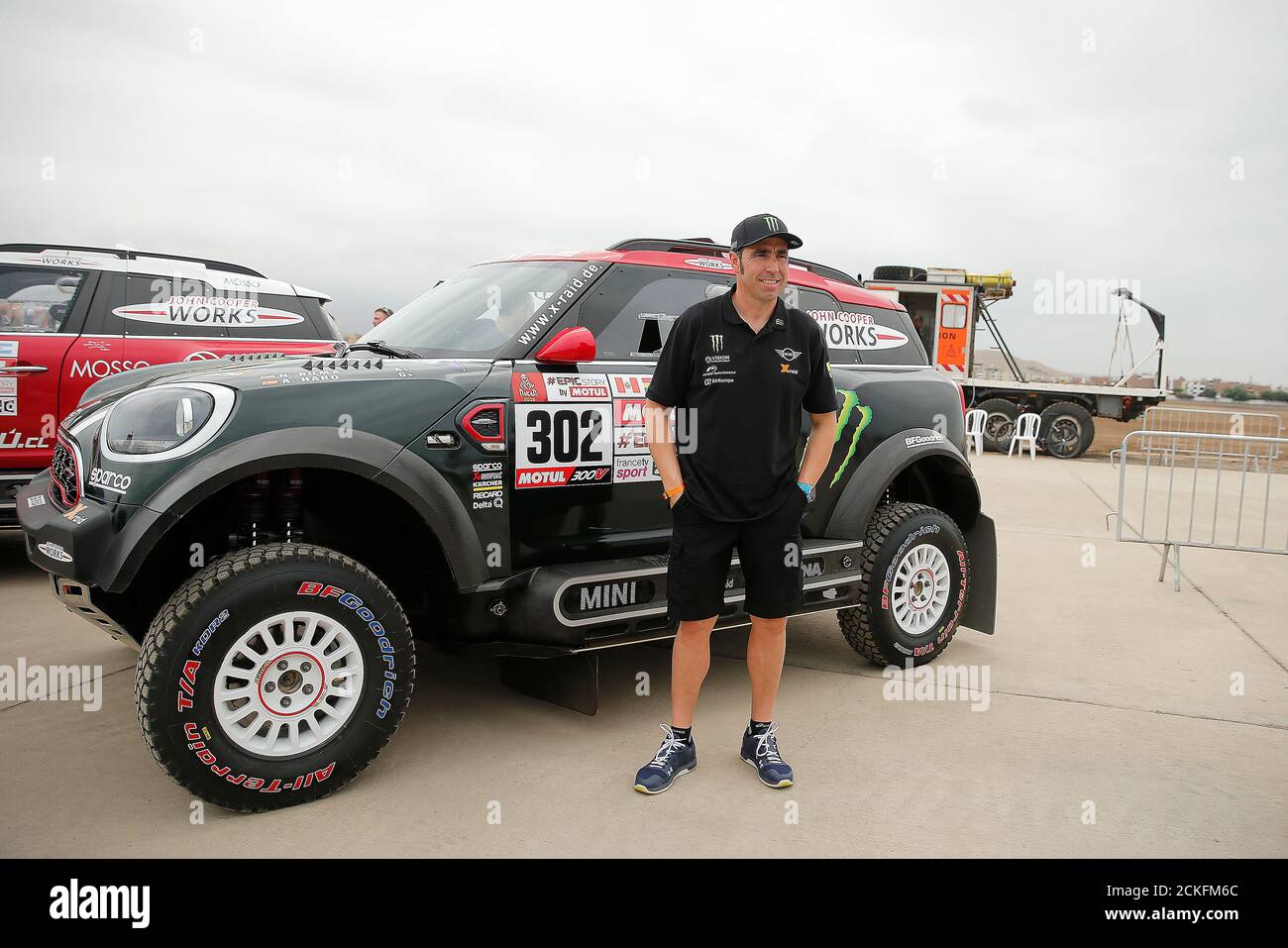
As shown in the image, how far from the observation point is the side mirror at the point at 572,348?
11.8 feet

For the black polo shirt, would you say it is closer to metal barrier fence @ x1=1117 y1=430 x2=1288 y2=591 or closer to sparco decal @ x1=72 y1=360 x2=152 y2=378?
metal barrier fence @ x1=1117 y1=430 x2=1288 y2=591

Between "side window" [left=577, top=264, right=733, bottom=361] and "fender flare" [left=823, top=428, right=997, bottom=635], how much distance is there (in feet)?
3.95

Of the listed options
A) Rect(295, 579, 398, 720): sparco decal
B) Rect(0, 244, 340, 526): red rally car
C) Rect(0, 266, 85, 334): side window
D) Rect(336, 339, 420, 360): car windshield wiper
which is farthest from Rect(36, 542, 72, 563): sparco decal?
Rect(0, 266, 85, 334): side window

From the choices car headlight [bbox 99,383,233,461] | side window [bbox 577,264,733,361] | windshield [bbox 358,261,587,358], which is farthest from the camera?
side window [bbox 577,264,733,361]

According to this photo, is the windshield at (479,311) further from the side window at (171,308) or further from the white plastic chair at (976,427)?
the white plastic chair at (976,427)

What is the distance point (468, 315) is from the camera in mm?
4062

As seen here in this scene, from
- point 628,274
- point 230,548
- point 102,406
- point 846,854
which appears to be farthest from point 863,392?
point 102,406

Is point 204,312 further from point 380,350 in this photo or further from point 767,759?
point 767,759

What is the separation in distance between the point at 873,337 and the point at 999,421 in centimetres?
1601

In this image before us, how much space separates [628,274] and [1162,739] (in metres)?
3.02

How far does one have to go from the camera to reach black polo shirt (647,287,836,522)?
336 centimetres

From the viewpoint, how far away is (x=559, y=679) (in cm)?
409

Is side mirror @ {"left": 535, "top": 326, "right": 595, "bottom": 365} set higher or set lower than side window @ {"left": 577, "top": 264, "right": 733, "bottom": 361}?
lower
